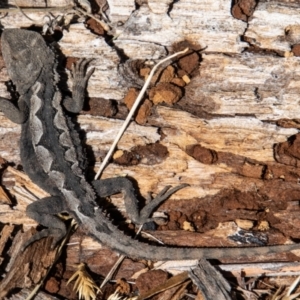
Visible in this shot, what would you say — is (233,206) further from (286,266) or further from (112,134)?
(112,134)

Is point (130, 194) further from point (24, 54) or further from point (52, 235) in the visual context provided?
point (24, 54)

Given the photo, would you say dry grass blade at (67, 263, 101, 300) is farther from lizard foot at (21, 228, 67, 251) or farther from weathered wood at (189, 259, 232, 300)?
weathered wood at (189, 259, 232, 300)

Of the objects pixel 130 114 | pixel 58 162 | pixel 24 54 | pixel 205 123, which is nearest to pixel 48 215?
pixel 58 162

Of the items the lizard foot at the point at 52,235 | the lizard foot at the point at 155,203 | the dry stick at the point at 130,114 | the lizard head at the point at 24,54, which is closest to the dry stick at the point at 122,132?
the dry stick at the point at 130,114

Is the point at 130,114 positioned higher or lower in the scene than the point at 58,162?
higher

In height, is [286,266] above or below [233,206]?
below

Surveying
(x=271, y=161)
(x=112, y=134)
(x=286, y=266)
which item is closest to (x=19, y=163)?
(x=112, y=134)

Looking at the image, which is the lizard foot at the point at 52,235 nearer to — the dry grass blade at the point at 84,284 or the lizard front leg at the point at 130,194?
the dry grass blade at the point at 84,284
